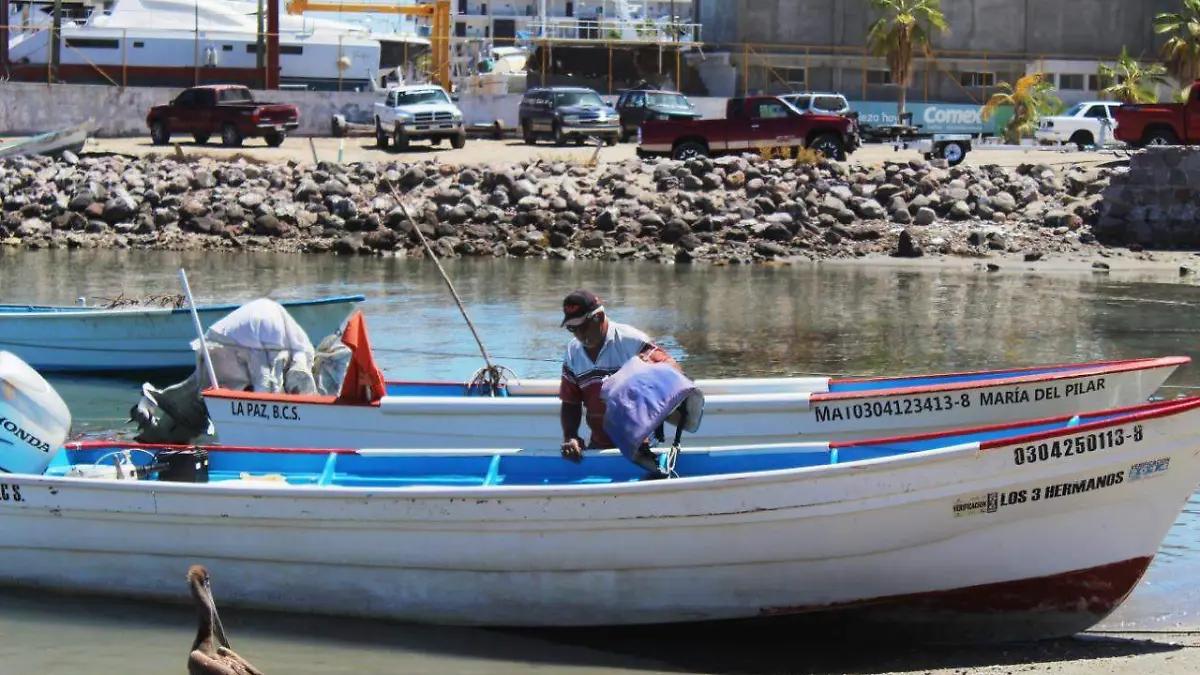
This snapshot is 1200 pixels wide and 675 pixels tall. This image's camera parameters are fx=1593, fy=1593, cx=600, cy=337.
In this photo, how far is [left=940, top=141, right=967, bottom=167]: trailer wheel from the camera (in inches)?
1439

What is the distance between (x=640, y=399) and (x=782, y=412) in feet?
10.4

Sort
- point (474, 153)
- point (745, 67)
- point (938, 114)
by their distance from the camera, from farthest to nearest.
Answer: point (745, 67) < point (938, 114) < point (474, 153)

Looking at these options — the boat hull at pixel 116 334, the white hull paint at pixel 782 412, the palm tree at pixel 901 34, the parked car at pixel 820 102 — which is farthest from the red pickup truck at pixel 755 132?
the white hull paint at pixel 782 412

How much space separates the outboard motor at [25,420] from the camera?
10266 mm

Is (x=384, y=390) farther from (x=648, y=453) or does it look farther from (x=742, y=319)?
(x=742, y=319)

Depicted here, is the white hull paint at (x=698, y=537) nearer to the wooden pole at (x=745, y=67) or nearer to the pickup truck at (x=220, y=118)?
the pickup truck at (x=220, y=118)

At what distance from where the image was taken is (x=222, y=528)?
385 inches

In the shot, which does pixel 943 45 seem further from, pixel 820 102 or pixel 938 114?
pixel 820 102

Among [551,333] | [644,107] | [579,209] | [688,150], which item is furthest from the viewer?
[644,107]

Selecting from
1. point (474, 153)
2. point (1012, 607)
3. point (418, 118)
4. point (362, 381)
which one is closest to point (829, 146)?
point (474, 153)

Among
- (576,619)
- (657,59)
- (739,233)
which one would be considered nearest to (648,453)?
(576,619)

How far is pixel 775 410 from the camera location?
39.0ft

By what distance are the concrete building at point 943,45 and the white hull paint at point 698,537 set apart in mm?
45958

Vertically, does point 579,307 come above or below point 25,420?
above
